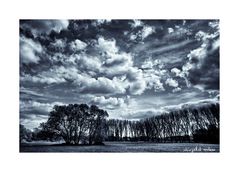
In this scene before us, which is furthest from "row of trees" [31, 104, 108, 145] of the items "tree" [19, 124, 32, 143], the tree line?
"tree" [19, 124, 32, 143]

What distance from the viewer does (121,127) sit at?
5102mm

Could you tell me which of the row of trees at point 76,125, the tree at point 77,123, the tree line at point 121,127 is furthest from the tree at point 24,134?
the tree at point 77,123

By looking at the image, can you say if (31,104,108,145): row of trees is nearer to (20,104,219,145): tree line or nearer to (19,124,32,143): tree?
(20,104,219,145): tree line

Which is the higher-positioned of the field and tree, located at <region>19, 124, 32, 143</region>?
tree, located at <region>19, 124, 32, 143</region>

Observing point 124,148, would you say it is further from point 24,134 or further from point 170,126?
point 24,134

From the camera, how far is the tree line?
496 centimetres

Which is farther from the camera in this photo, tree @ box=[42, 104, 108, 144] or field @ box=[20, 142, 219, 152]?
tree @ box=[42, 104, 108, 144]

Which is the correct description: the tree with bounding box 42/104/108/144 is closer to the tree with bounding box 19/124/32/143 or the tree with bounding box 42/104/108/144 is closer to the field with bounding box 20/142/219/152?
the field with bounding box 20/142/219/152

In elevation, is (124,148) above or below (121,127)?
below

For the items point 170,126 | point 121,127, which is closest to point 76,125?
point 121,127

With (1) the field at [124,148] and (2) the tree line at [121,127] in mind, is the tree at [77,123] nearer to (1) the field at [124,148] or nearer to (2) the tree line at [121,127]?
(2) the tree line at [121,127]

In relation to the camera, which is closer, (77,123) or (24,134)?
(24,134)
